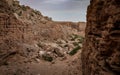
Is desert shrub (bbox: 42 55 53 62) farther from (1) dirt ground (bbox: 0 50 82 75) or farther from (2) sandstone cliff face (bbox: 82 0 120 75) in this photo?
(2) sandstone cliff face (bbox: 82 0 120 75)

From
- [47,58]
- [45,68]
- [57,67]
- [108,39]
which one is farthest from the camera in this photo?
[47,58]

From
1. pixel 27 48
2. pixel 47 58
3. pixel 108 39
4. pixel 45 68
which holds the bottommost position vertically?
pixel 45 68

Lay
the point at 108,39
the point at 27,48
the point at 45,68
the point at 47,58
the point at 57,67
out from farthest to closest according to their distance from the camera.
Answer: the point at 27,48, the point at 47,58, the point at 57,67, the point at 45,68, the point at 108,39

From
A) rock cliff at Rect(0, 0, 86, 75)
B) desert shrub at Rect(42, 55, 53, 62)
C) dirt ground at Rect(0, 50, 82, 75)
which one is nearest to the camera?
dirt ground at Rect(0, 50, 82, 75)

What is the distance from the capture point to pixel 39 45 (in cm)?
2753

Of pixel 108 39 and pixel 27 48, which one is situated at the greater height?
pixel 108 39

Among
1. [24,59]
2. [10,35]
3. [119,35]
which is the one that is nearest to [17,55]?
[24,59]

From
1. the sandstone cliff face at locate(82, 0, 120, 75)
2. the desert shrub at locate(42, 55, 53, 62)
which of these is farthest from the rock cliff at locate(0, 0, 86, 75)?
the sandstone cliff face at locate(82, 0, 120, 75)

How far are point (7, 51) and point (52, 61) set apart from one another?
3.98m

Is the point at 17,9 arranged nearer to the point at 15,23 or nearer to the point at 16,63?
the point at 15,23

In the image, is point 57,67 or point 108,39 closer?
point 108,39

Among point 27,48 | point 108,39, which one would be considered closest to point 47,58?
point 27,48

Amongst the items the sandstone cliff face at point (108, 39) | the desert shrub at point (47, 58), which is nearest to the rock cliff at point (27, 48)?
the desert shrub at point (47, 58)

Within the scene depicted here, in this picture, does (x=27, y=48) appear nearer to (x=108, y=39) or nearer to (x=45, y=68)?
(x=45, y=68)
